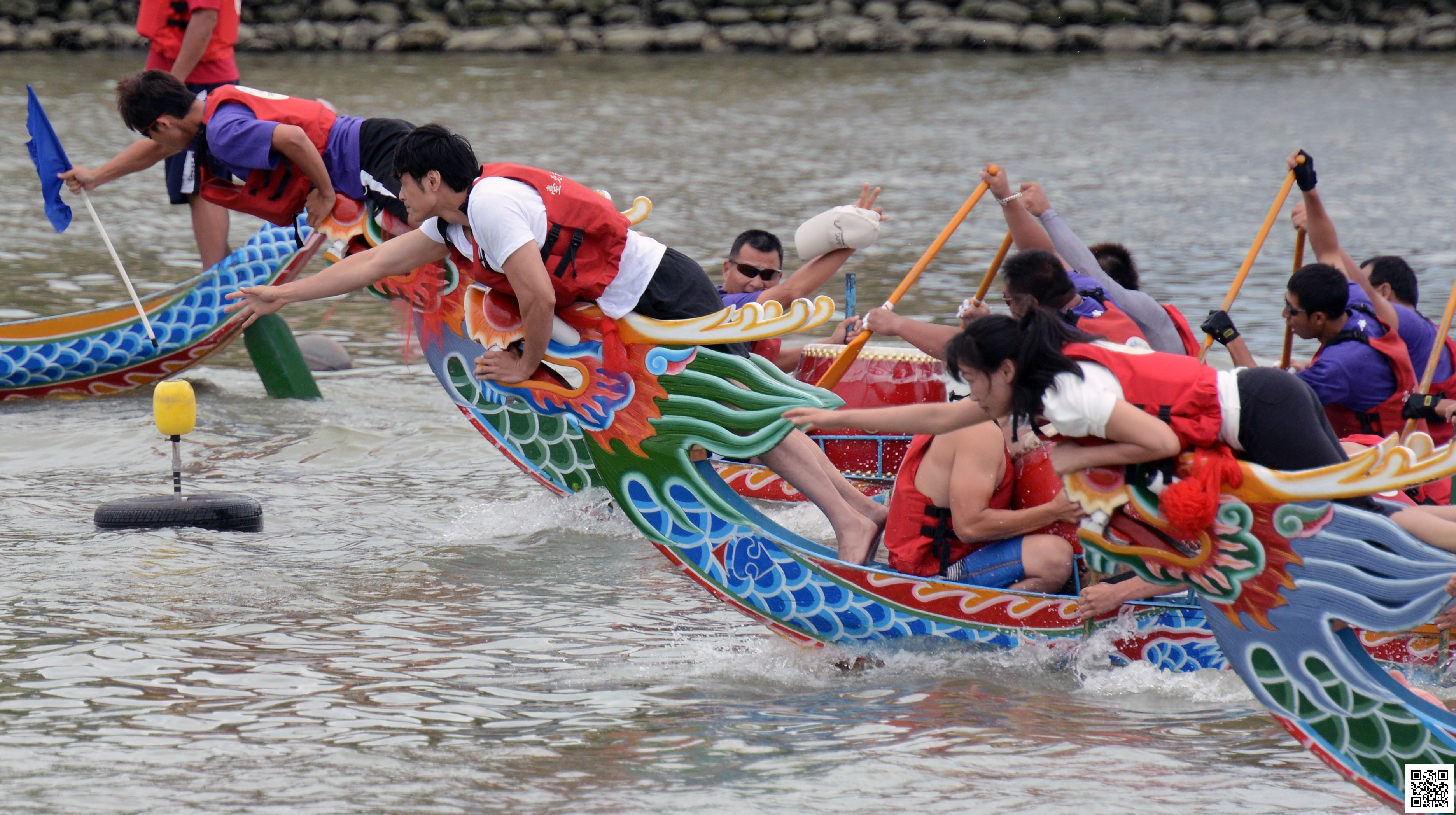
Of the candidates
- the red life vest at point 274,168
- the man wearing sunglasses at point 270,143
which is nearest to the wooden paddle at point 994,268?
the man wearing sunglasses at point 270,143

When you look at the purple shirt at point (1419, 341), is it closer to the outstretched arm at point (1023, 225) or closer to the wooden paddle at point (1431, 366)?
the wooden paddle at point (1431, 366)

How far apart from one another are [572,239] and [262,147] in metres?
2.29

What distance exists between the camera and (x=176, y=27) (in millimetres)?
8555

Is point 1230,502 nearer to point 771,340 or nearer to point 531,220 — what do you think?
point 531,220

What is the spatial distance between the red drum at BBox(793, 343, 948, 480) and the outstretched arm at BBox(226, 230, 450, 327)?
189 centimetres

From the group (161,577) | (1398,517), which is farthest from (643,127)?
(1398,517)

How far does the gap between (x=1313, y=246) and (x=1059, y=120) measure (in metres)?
13.6

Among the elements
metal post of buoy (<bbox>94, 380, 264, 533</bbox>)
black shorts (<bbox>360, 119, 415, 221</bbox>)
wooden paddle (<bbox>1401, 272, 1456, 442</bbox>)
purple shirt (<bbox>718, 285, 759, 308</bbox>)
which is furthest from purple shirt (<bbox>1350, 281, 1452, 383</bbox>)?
metal post of buoy (<bbox>94, 380, 264, 533</bbox>)

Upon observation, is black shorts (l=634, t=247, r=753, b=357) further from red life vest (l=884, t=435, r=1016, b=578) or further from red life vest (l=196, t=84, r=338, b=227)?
red life vest (l=196, t=84, r=338, b=227)

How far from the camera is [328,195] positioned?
22.5 ft

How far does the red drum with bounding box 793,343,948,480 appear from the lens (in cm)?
672

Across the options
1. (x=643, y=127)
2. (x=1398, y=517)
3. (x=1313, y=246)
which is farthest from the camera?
(x=643, y=127)

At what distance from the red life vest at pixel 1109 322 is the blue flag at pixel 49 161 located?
4.82 m

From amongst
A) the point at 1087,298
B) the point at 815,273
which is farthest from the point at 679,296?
the point at 1087,298
